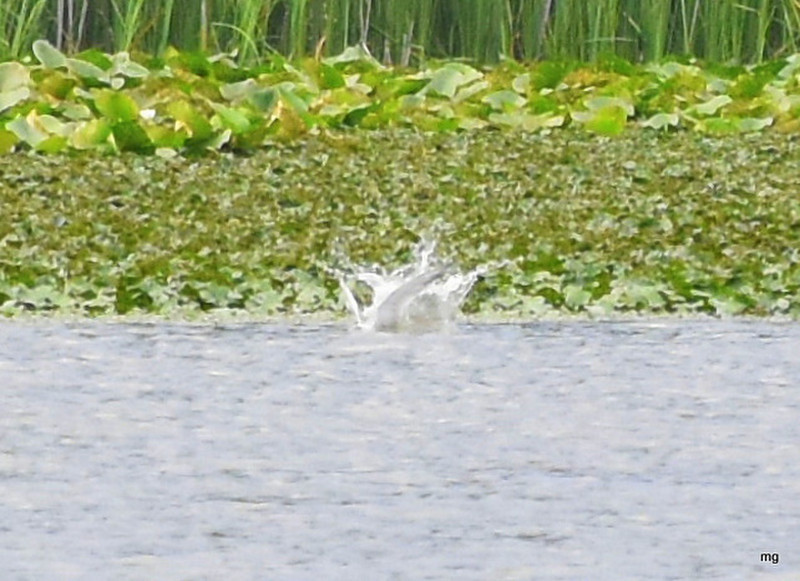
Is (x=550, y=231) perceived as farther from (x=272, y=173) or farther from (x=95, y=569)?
(x=95, y=569)

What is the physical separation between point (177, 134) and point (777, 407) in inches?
103

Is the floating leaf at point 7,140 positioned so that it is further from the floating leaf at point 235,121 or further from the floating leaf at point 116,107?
the floating leaf at point 235,121

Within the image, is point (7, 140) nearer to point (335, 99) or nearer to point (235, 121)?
point (235, 121)

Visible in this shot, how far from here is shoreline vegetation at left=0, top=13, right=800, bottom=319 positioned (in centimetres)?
462

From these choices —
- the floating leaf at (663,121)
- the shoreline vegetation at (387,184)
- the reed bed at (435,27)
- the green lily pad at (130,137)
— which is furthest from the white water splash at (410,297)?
the reed bed at (435,27)

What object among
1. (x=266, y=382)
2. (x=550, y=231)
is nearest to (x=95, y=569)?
(x=266, y=382)

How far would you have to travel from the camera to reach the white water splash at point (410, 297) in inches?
169

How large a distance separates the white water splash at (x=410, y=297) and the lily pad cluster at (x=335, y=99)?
1254 mm

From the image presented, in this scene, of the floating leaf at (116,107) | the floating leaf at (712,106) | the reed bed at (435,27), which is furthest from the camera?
the reed bed at (435,27)

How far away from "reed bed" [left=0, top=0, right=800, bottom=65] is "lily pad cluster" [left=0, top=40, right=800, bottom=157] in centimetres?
45

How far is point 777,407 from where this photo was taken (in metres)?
3.46

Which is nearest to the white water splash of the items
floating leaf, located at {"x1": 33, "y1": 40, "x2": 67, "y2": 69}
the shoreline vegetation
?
the shoreline vegetation

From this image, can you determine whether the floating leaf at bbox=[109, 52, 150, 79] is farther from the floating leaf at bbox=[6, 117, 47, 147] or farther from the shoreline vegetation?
the floating leaf at bbox=[6, 117, 47, 147]

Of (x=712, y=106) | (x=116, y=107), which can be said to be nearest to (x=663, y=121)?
(x=712, y=106)
